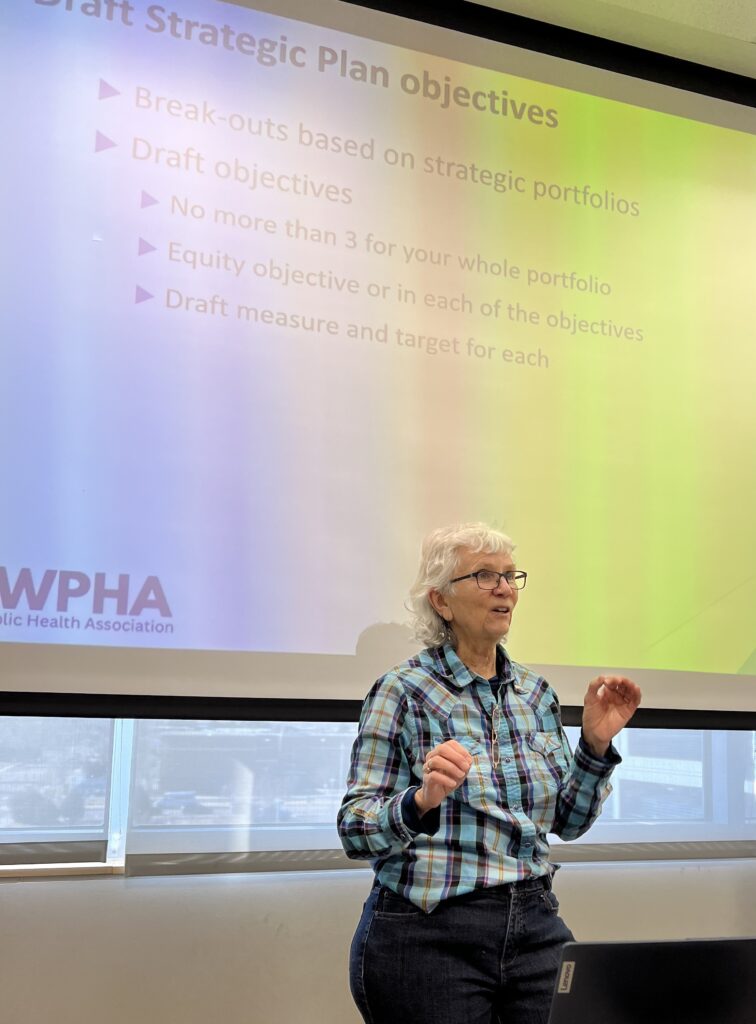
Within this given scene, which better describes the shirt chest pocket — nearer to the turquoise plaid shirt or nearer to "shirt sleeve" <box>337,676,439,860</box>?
the turquoise plaid shirt

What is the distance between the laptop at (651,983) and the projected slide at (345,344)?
1459mm

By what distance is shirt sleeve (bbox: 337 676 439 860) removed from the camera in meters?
1.59

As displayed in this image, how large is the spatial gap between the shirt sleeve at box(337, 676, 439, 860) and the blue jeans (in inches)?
5.4

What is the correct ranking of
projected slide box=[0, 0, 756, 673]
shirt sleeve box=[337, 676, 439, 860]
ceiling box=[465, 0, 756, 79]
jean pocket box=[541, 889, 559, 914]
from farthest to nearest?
ceiling box=[465, 0, 756, 79]
projected slide box=[0, 0, 756, 673]
jean pocket box=[541, 889, 559, 914]
shirt sleeve box=[337, 676, 439, 860]

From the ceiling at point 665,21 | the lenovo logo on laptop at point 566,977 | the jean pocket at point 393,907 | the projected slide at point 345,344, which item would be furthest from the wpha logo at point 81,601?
the ceiling at point 665,21

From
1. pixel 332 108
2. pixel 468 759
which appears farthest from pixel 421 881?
pixel 332 108

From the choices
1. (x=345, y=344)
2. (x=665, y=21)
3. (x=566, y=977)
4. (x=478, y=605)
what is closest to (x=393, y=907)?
(x=478, y=605)

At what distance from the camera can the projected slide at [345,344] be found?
232 cm

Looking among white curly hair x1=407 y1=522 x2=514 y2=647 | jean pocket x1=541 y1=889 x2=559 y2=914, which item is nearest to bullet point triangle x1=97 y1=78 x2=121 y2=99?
white curly hair x1=407 y1=522 x2=514 y2=647

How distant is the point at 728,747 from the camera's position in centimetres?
320

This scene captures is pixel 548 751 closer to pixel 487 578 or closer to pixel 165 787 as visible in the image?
pixel 487 578

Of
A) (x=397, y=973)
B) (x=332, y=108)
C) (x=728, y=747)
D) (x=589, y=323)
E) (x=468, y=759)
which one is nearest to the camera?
(x=468, y=759)

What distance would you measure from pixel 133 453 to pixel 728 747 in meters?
2.10

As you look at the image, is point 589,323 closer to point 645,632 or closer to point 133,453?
point 645,632
